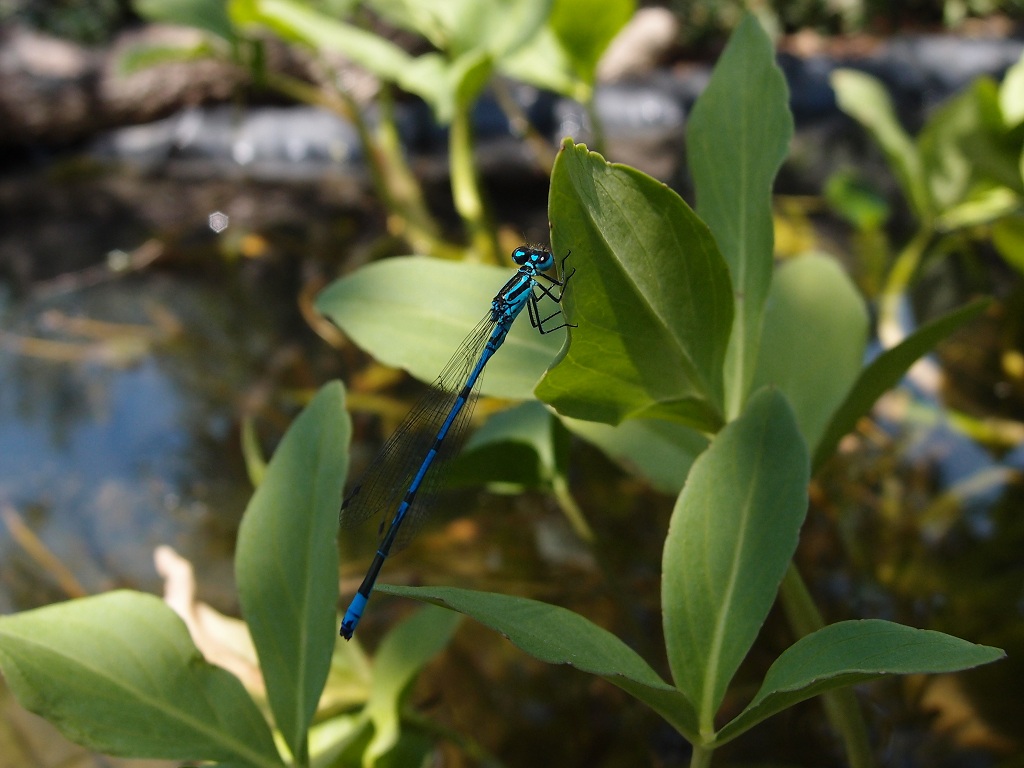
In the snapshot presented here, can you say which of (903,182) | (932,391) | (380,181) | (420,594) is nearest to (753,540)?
(420,594)

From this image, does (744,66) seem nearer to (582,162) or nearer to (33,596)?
(582,162)

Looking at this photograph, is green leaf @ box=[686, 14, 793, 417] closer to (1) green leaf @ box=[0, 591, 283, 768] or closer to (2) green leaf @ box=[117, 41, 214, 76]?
(1) green leaf @ box=[0, 591, 283, 768]

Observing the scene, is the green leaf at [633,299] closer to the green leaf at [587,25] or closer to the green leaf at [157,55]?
the green leaf at [587,25]

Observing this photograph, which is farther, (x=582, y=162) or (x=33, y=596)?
(x=33, y=596)

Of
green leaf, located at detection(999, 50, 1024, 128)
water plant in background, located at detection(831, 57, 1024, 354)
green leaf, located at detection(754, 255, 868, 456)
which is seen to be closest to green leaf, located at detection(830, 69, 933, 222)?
water plant in background, located at detection(831, 57, 1024, 354)

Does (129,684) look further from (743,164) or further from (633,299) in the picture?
(743,164)

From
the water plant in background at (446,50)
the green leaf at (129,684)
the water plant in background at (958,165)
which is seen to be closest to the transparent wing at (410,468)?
the green leaf at (129,684)
